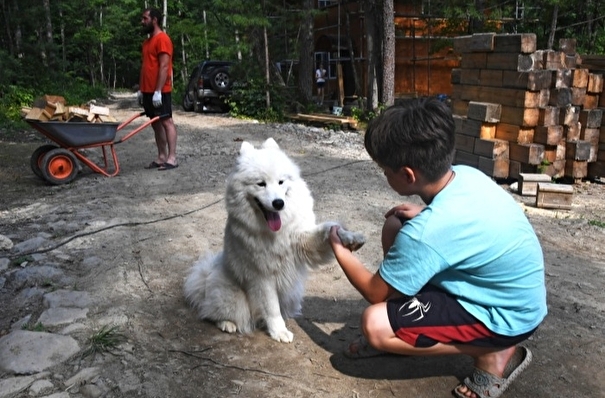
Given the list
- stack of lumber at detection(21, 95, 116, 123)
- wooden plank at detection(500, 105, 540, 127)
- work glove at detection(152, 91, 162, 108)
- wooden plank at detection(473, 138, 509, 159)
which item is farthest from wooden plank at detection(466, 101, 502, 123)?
stack of lumber at detection(21, 95, 116, 123)

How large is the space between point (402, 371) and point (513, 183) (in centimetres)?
542

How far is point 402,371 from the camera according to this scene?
2.54m

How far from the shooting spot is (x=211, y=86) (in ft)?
49.5

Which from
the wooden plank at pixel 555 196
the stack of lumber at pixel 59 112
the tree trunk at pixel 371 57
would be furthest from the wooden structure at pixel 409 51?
the wooden plank at pixel 555 196

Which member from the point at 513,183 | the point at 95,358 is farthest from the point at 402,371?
the point at 513,183

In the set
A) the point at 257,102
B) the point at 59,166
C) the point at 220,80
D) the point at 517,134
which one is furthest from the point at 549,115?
the point at 220,80

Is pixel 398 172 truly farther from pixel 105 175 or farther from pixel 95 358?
pixel 105 175

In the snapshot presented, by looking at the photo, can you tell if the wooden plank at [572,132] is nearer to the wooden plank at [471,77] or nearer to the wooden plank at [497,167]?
the wooden plank at [497,167]

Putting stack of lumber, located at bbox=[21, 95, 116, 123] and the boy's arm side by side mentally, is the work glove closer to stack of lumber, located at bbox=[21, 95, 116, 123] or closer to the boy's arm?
stack of lumber, located at bbox=[21, 95, 116, 123]

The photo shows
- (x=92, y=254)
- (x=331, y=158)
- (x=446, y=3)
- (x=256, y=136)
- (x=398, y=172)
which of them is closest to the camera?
(x=398, y=172)

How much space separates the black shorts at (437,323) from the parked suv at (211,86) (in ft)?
44.3

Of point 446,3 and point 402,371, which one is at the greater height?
point 446,3

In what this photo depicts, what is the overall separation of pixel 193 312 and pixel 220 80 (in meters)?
12.9

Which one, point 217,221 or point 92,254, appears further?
point 217,221
